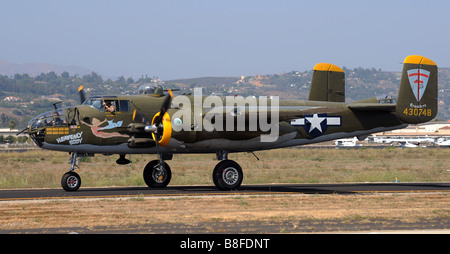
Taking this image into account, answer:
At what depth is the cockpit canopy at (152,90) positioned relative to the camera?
96.7ft

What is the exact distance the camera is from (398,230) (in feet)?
56.4

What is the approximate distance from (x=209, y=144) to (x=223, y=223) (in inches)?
364

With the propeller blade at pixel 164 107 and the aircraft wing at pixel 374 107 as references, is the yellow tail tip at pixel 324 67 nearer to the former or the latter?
the aircraft wing at pixel 374 107

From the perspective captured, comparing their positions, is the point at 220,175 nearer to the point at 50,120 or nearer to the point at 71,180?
the point at 71,180

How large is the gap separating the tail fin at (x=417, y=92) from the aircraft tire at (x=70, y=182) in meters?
15.9

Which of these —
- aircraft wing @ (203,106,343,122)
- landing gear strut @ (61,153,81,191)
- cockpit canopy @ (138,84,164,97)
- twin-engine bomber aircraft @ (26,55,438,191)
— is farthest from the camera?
cockpit canopy @ (138,84,164,97)

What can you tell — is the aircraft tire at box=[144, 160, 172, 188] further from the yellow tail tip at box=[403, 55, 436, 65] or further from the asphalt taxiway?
the yellow tail tip at box=[403, 55, 436, 65]

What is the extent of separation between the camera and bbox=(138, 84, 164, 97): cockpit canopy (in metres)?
29.5

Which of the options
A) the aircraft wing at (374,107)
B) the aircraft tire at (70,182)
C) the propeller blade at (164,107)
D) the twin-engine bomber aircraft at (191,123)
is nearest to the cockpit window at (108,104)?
the twin-engine bomber aircraft at (191,123)

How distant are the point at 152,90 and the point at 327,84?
10648 millimetres

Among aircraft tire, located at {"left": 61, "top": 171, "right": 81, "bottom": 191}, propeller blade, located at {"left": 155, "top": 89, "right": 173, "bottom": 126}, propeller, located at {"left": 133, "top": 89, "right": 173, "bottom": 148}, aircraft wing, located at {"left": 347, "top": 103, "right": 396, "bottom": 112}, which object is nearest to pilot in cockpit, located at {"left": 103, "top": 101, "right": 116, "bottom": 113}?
propeller, located at {"left": 133, "top": 89, "right": 173, "bottom": 148}

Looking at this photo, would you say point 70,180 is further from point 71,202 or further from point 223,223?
point 223,223

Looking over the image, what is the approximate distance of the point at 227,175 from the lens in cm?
2870
